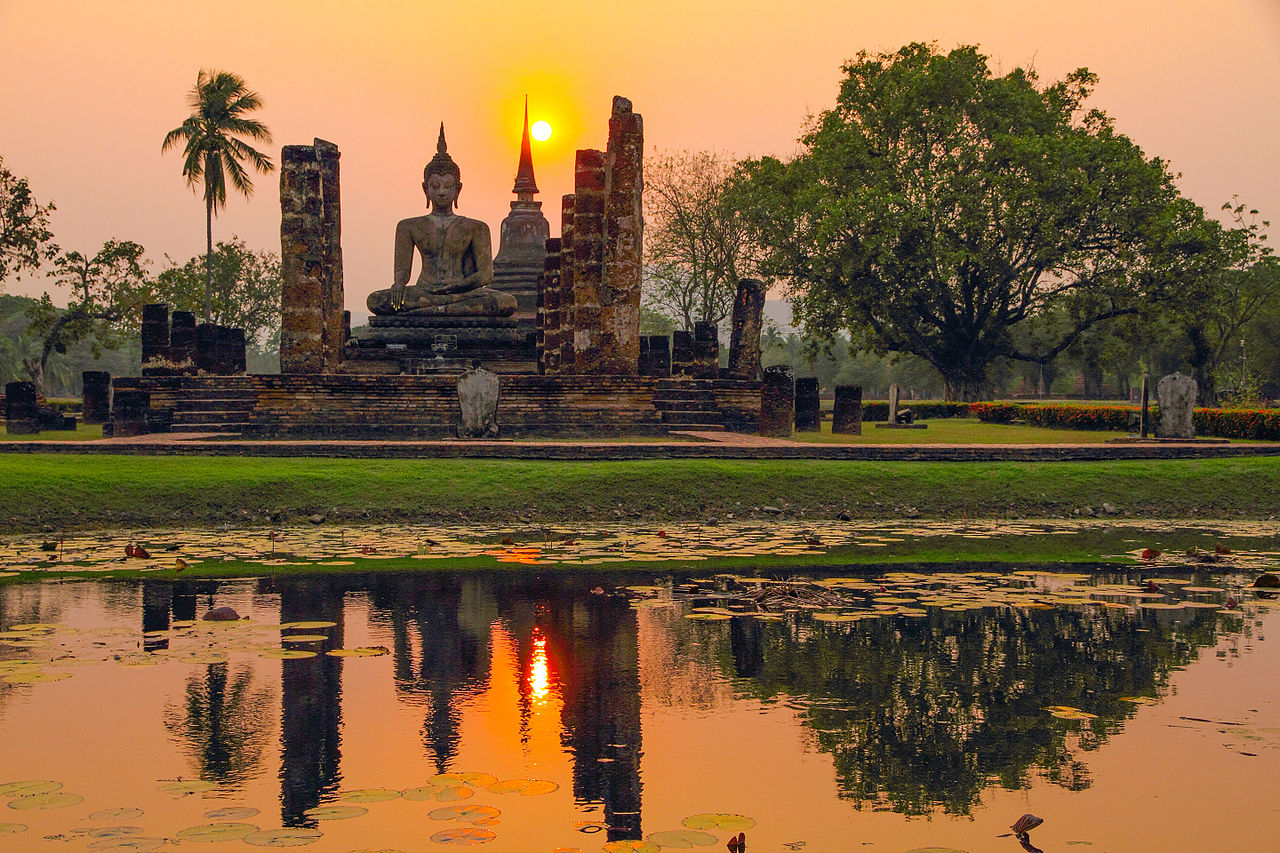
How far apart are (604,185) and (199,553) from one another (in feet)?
50.2

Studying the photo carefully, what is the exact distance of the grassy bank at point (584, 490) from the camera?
13.6 meters

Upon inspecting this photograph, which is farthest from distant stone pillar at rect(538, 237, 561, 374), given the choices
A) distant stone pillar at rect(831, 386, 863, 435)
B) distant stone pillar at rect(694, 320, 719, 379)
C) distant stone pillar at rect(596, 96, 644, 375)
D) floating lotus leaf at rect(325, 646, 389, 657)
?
floating lotus leaf at rect(325, 646, 389, 657)

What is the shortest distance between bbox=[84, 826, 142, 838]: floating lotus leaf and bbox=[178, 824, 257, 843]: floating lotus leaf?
16 centimetres

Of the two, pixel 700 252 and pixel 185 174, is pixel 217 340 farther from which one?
pixel 700 252

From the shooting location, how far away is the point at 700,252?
56.8 meters

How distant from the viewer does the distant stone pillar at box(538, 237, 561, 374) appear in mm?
26031

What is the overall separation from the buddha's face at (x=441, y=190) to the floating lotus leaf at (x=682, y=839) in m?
25.3

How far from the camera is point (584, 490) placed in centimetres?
1467

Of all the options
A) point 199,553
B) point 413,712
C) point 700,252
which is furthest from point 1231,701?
point 700,252

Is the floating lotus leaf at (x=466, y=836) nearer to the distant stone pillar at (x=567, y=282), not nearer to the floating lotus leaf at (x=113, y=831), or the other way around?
the floating lotus leaf at (x=113, y=831)

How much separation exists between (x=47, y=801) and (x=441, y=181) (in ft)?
81.3

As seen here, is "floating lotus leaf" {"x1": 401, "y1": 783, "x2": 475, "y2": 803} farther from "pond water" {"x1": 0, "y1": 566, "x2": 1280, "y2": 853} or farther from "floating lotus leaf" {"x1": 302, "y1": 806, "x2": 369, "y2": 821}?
"floating lotus leaf" {"x1": 302, "y1": 806, "x2": 369, "y2": 821}

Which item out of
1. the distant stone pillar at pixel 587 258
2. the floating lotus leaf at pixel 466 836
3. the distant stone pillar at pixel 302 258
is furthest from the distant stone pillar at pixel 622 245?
the floating lotus leaf at pixel 466 836

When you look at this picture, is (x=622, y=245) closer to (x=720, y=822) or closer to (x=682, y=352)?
(x=682, y=352)
